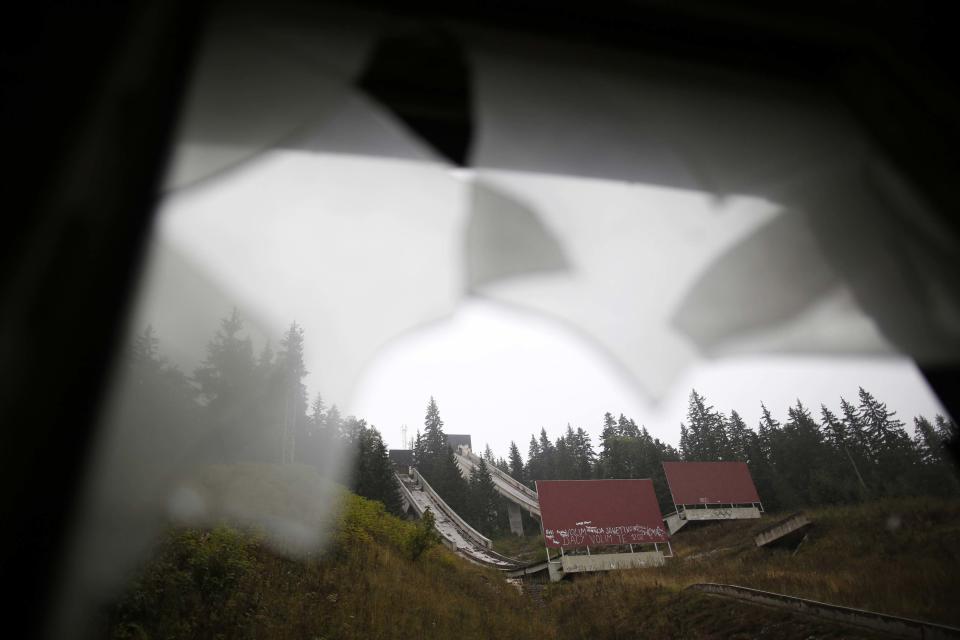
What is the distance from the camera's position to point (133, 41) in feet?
1.41

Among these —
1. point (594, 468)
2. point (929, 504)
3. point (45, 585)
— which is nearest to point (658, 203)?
point (45, 585)

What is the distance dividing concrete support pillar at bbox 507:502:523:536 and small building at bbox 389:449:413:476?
12832mm

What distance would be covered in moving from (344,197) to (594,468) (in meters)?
38.9

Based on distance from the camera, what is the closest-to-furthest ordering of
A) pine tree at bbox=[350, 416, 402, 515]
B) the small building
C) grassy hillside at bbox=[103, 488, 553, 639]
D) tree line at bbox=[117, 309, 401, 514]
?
tree line at bbox=[117, 309, 401, 514]
grassy hillside at bbox=[103, 488, 553, 639]
pine tree at bbox=[350, 416, 402, 515]
the small building

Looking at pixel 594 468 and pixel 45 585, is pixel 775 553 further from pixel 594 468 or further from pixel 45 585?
pixel 594 468

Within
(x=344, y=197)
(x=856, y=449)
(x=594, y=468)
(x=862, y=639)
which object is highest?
(x=594, y=468)

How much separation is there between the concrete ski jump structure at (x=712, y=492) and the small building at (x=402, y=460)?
24.9 m

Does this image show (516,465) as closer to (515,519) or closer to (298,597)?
(515,519)

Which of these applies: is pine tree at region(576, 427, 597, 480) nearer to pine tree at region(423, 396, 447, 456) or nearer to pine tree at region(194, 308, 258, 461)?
pine tree at region(423, 396, 447, 456)

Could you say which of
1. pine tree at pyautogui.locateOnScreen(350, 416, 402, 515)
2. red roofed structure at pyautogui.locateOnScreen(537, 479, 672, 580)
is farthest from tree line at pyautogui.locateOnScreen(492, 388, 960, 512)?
pine tree at pyautogui.locateOnScreen(350, 416, 402, 515)

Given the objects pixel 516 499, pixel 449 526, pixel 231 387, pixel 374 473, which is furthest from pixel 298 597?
pixel 516 499

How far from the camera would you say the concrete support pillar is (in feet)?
85.4

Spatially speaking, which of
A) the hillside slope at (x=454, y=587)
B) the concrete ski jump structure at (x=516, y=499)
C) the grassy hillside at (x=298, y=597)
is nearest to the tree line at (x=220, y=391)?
the hillside slope at (x=454, y=587)

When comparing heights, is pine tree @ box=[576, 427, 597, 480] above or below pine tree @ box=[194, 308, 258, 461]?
above
